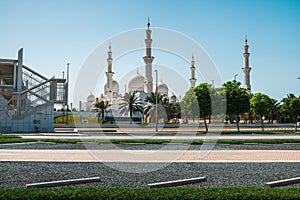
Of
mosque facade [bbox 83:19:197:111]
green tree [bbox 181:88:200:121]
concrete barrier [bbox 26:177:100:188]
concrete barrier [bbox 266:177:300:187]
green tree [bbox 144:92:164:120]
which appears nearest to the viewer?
concrete barrier [bbox 26:177:100:188]

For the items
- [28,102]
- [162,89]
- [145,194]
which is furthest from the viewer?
[162,89]

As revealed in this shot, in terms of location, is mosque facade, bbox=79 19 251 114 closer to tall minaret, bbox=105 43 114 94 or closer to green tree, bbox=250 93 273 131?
tall minaret, bbox=105 43 114 94

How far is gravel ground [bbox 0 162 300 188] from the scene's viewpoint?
847 cm

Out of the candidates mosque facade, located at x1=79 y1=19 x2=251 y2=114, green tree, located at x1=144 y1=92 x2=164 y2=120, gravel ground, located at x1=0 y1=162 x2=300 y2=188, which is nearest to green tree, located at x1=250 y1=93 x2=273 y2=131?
green tree, located at x1=144 y1=92 x2=164 y2=120

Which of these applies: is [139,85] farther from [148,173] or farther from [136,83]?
[148,173]

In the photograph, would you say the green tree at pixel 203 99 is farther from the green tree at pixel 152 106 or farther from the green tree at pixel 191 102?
the green tree at pixel 152 106

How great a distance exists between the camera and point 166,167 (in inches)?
424

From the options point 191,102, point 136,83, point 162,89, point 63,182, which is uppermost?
point 136,83

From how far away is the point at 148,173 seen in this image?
970 cm

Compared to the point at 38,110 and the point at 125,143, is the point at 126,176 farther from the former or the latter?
the point at 38,110

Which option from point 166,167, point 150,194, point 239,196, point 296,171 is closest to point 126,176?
point 166,167

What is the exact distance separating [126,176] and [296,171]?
555cm

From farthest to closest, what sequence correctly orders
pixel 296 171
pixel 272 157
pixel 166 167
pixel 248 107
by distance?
pixel 248 107 → pixel 272 157 → pixel 166 167 → pixel 296 171

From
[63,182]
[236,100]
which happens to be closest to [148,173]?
[63,182]
